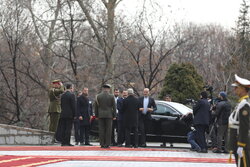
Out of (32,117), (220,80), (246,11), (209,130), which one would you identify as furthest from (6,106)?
(246,11)

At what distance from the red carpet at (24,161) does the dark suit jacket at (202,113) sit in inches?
217

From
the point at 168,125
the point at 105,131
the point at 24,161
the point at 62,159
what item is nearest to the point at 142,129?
the point at 168,125

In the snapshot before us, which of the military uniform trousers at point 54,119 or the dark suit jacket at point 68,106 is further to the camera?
the military uniform trousers at point 54,119

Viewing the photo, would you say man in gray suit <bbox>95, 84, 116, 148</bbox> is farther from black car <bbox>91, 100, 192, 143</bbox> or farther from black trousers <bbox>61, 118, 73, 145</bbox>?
black car <bbox>91, 100, 192, 143</bbox>

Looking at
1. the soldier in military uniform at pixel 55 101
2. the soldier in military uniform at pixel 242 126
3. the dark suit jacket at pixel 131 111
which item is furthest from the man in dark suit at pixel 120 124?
the soldier in military uniform at pixel 242 126

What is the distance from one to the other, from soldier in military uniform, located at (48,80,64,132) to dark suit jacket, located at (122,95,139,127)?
6.99 feet

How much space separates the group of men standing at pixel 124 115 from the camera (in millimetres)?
19422

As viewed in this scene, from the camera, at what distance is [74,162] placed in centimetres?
1445

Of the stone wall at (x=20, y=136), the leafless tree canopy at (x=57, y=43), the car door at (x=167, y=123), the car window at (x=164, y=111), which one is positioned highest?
the leafless tree canopy at (x=57, y=43)

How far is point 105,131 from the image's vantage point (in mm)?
19484

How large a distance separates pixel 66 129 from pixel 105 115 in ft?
5.31

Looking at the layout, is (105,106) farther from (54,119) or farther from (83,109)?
(54,119)

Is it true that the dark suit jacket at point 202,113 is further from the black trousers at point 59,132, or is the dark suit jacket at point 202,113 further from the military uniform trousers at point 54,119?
the military uniform trousers at point 54,119

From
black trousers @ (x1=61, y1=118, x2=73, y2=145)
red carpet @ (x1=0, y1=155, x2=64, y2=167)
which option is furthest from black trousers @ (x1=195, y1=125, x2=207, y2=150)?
red carpet @ (x1=0, y1=155, x2=64, y2=167)
